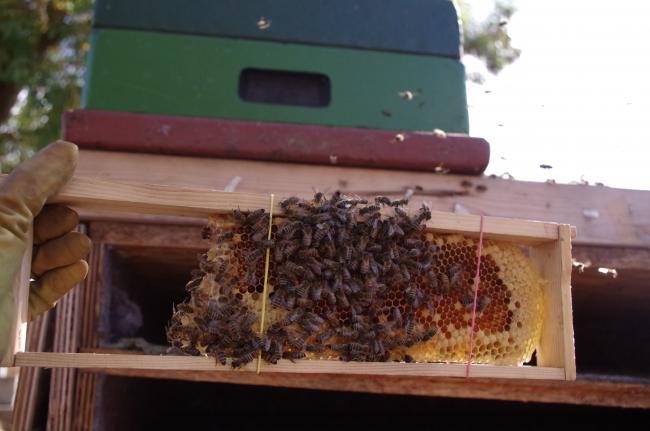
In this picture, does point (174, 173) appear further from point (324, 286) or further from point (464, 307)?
point (464, 307)

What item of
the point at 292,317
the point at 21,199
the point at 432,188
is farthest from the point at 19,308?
the point at 432,188

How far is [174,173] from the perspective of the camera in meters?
3.09

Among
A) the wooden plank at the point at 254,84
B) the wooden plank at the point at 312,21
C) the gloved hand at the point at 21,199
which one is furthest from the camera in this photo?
the wooden plank at the point at 312,21

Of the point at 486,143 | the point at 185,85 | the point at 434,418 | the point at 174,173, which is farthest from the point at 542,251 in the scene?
the point at 434,418

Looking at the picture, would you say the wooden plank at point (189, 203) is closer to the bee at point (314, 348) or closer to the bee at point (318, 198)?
the bee at point (318, 198)

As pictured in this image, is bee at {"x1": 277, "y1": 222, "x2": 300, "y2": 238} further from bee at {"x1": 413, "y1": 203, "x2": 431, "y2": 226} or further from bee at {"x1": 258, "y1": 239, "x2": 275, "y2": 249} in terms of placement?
bee at {"x1": 413, "y1": 203, "x2": 431, "y2": 226}

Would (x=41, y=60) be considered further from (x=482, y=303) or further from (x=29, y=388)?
(x=482, y=303)

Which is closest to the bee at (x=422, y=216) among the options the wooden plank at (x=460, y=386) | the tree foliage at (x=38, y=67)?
the wooden plank at (x=460, y=386)

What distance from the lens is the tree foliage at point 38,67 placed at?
10.4 metres

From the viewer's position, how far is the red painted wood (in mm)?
3094

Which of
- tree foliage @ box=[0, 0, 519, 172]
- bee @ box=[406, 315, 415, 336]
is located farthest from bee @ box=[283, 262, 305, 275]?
tree foliage @ box=[0, 0, 519, 172]

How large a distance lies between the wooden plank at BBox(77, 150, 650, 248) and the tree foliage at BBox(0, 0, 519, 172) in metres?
7.83

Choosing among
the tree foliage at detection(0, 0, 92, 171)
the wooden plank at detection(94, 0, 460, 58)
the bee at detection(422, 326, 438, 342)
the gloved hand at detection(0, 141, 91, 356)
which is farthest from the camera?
the tree foliage at detection(0, 0, 92, 171)

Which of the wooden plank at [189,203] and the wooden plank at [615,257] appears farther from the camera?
the wooden plank at [615,257]
